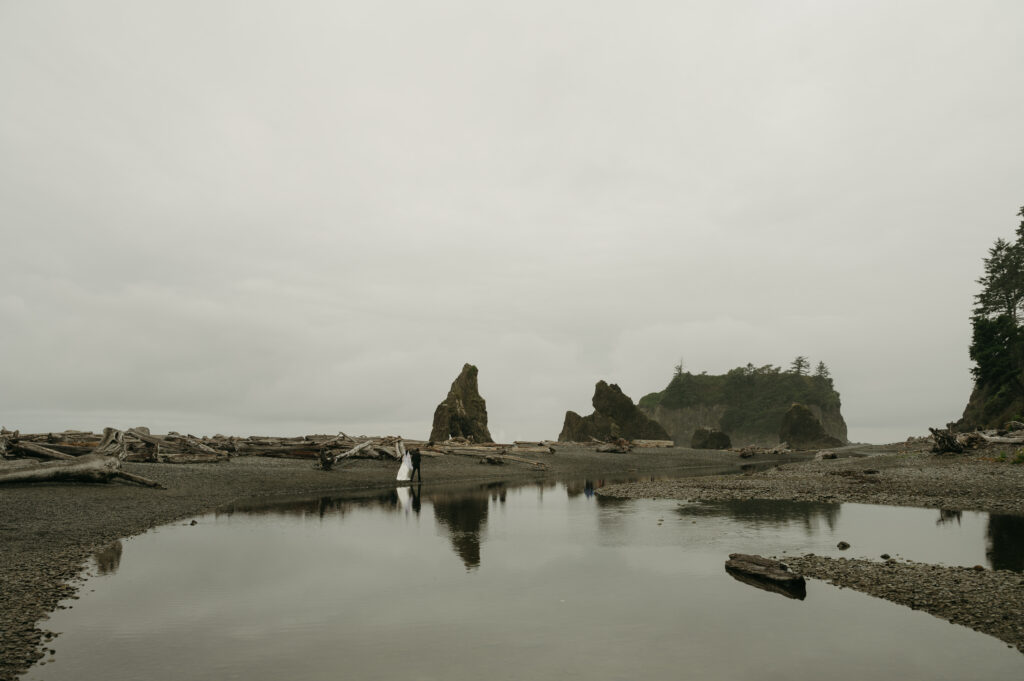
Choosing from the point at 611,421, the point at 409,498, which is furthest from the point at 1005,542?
the point at 611,421

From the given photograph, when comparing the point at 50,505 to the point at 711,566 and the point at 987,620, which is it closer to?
the point at 711,566

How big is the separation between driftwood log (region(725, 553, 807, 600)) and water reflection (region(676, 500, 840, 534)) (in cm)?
639

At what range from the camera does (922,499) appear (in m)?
24.2

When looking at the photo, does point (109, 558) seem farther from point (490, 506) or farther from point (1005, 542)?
point (1005, 542)

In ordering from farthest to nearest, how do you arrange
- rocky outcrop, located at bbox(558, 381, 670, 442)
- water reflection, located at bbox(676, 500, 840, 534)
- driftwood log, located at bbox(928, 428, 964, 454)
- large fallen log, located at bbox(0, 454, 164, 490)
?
rocky outcrop, located at bbox(558, 381, 670, 442) < driftwood log, located at bbox(928, 428, 964, 454) < large fallen log, located at bbox(0, 454, 164, 490) < water reflection, located at bbox(676, 500, 840, 534)

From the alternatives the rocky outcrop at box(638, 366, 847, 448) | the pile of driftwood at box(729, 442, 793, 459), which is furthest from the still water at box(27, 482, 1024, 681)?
the rocky outcrop at box(638, 366, 847, 448)

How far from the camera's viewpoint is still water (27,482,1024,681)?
8.04 m

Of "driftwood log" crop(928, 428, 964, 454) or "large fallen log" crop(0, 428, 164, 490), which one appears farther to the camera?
"driftwood log" crop(928, 428, 964, 454)

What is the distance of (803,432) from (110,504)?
117794 millimetres

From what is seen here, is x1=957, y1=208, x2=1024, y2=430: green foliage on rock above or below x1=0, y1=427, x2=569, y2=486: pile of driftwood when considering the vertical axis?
above

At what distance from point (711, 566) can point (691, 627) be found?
186 inches

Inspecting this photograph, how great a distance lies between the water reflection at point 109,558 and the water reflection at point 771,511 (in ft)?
62.3

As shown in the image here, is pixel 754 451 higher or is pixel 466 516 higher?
pixel 754 451

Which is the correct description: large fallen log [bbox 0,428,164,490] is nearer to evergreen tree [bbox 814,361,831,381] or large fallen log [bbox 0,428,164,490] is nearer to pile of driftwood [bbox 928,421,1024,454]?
pile of driftwood [bbox 928,421,1024,454]
